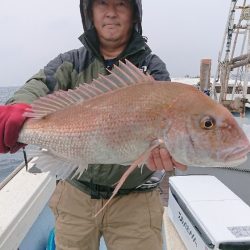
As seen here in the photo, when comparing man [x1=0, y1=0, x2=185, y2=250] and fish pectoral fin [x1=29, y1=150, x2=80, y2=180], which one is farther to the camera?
man [x1=0, y1=0, x2=185, y2=250]

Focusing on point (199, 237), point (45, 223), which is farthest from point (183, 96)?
point (45, 223)

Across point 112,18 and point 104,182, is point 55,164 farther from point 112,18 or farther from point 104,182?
point 112,18

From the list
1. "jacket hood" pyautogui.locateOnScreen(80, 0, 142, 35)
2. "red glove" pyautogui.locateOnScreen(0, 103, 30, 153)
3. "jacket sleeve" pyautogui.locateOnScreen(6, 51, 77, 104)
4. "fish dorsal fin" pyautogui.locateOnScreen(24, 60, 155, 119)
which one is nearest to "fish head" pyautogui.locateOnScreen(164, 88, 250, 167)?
"fish dorsal fin" pyautogui.locateOnScreen(24, 60, 155, 119)

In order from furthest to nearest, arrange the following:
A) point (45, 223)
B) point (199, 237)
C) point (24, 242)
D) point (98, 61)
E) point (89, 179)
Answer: point (45, 223), point (24, 242), point (199, 237), point (98, 61), point (89, 179)

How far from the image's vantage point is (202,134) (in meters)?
1.94

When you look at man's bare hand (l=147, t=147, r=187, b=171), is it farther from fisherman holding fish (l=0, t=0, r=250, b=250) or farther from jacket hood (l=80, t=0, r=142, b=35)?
jacket hood (l=80, t=0, r=142, b=35)

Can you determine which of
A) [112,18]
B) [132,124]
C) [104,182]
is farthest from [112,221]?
[112,18]

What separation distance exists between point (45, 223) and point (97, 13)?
278 centimetres

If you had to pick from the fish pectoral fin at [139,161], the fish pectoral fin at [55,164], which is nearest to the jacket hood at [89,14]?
the fish pectoral fin at [55,164]

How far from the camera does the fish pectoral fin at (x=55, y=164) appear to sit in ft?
A: 7.30

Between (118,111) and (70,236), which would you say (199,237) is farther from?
(118,111)

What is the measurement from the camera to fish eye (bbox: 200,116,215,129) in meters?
1.94

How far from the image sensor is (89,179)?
270cm

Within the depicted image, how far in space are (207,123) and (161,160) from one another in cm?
33
